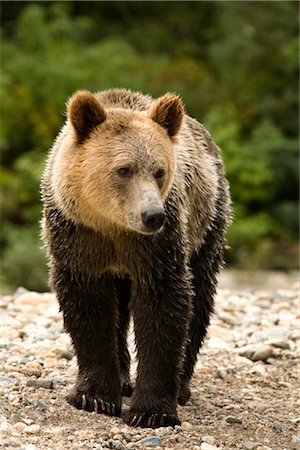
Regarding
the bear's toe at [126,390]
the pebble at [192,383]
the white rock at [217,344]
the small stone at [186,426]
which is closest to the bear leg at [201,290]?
the pebble at [192,383]

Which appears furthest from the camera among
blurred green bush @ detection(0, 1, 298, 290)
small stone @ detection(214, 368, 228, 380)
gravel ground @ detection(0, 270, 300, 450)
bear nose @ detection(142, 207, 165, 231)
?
blurred green bush @ detection(0, 1, 298, 290)

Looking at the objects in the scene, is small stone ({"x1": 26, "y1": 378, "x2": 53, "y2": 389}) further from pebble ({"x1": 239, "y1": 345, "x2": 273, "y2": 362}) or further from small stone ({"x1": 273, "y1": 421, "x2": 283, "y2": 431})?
pebble ({"x1": 239, "y1": 345, "x2": 273, "y2": 362})

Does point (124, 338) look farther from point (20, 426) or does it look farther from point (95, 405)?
point (20, 426)

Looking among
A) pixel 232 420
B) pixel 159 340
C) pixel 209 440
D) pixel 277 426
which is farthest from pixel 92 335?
pixel 277 426

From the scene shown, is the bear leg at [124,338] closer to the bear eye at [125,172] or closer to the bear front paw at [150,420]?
the bear front paw at [150,420]

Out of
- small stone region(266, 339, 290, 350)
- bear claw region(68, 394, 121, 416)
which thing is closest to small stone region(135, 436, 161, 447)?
bear claw region(68, 394, 121, 416)

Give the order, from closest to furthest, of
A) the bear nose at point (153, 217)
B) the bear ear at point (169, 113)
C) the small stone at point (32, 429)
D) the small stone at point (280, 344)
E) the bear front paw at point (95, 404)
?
the bear nose at point (153, 217)
the small stone at point (32, 429)
the bear ear at point (169, 113)
the bear front paw at point (95, 404)
the small stone at point (280, 344)

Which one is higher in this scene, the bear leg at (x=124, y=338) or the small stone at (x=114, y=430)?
the bear leg at (x=124, y=338)

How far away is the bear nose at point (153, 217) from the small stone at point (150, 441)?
1184 millimetres

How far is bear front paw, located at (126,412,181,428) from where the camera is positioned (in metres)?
5.23

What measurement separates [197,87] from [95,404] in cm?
1583

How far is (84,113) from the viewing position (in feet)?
16.3

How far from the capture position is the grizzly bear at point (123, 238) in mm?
4879

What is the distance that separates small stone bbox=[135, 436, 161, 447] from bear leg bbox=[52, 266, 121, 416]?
54cm
